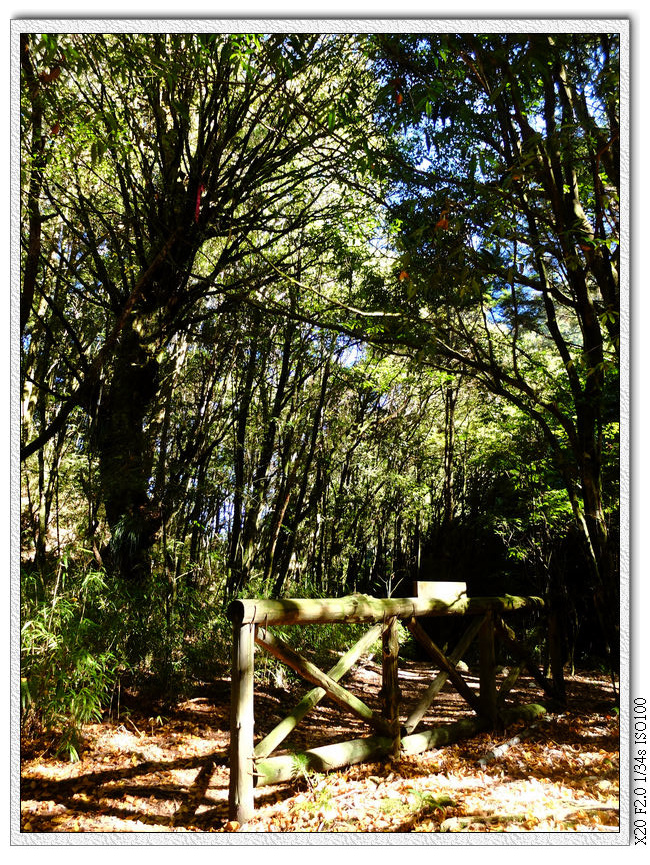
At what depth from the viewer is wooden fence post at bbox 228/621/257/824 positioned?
85.7 inches

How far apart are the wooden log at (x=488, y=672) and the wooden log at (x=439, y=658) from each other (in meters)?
0.07

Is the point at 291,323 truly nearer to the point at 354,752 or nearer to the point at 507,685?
the point at 507,685

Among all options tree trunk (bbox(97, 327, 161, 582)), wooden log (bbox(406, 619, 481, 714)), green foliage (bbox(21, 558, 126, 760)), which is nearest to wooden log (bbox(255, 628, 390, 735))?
wooden log (bbox(406, 619, 481, 714))

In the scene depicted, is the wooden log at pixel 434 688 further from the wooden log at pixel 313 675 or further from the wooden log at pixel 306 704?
the wooden log at pixel 306 704

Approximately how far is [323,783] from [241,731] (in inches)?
26.5

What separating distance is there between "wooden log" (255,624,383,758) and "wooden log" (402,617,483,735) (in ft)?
2.40

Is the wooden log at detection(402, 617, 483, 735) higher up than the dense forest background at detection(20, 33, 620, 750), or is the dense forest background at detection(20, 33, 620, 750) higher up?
the dense forest background at detection(20, 33, 620, 750)

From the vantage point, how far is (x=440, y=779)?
109 inches

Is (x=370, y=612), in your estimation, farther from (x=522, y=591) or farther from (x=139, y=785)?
(x=522, y=591)

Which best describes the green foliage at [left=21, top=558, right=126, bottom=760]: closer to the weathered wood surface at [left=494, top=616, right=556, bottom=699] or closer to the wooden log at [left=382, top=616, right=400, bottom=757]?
the wooden log at [left=382, top=616, right=400, bottom=757]

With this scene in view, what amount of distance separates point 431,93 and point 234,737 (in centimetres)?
291

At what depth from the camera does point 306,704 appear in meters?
2.66

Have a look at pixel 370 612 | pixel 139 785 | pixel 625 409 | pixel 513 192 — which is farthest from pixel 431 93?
pixel 139 785

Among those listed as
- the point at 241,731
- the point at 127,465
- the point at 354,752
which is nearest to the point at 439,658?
the point at 354,752
